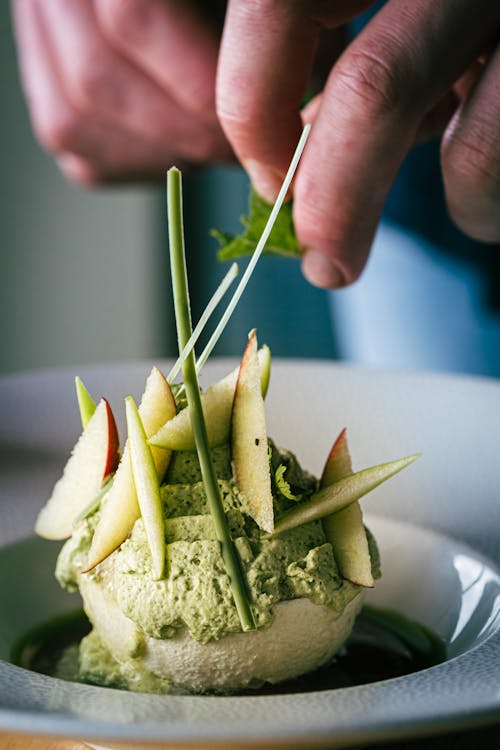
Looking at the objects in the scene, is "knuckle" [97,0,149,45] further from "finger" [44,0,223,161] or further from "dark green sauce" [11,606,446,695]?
"dark green sauce" [11,606,446,695]

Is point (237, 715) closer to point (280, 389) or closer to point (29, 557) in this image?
point (29, 557)

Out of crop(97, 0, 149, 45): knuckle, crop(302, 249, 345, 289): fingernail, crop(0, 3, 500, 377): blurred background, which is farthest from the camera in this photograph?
crop(0, 3, 500, 377): blurred background

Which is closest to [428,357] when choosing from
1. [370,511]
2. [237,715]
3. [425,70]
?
[370,511]

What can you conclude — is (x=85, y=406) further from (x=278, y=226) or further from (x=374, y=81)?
(x=374, y=81)

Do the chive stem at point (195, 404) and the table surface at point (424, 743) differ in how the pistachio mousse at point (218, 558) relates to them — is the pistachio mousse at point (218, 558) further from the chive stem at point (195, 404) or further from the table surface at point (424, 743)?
the table surface at point (424, 743)

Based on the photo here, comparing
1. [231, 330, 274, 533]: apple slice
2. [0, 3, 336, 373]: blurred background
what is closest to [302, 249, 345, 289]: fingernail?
[231, 330, 274, 533]: apple slice

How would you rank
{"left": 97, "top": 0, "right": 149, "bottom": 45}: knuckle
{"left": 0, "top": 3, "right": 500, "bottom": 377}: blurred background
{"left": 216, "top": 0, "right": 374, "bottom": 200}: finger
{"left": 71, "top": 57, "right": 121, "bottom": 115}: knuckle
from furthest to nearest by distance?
{"left": 0, "top": 3, "right": 500, "bottom": 377}: blurred background
{"left": 71, "top": 57, "right": 121, "bottom": 115}: knuckle
{"left": 97, "top": 0, "right": 149, "bottom": 45}: knuckle
{"left": 216, "top": 0, "right": 374, "bottom": 200}: finger
